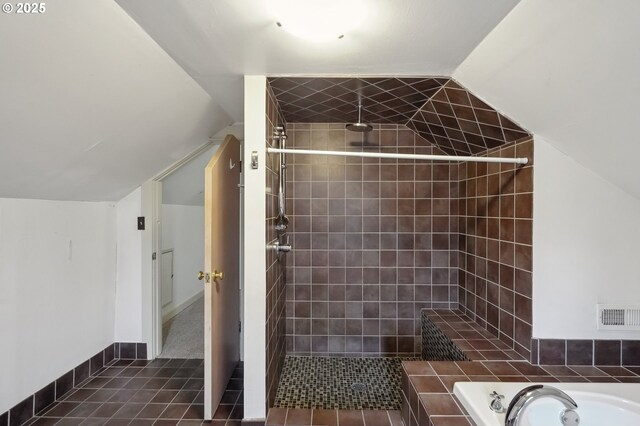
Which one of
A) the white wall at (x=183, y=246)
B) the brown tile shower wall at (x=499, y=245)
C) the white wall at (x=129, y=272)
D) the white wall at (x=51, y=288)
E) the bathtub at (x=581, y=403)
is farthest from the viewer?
the white wall at (x=183, y=246)

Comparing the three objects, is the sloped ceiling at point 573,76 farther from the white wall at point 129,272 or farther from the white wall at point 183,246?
the white wall at point 183,246

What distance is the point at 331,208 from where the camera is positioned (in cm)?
239

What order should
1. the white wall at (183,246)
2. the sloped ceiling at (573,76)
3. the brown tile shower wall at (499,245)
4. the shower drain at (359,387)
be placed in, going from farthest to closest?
the white wall at (183,246), the shower drain at (359,387), the brown tile shower wall at (499,245), the sloped ceiling at (573,76)

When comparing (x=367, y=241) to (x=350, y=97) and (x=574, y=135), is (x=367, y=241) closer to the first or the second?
(x=350, y=97)

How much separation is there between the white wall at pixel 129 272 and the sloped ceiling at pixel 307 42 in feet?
4.23

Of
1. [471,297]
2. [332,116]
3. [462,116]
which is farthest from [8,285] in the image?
[471,297]

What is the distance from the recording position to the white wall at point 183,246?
11.1ft

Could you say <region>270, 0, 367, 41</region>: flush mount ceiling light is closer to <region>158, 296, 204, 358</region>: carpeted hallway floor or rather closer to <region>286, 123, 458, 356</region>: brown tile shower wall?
<region>286, 123, 458, 356</region>: brown tile shower wall

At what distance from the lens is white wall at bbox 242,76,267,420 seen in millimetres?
1559

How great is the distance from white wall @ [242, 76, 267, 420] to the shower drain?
0.72 metres

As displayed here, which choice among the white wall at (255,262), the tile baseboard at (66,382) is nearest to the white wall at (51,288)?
the tile baseboard at (66,382)

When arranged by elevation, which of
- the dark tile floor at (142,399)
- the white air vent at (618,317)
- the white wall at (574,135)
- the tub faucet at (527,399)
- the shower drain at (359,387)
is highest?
the white wall at (574,135)

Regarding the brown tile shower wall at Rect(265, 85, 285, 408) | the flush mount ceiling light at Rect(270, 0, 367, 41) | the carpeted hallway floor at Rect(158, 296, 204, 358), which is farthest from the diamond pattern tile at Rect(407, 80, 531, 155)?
the carpeted hallway floor at Rect(158, 296, 204, 358)

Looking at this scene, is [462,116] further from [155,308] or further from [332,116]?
[155,308]
